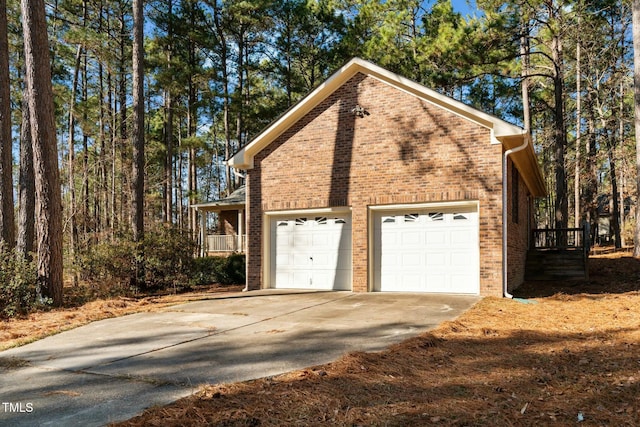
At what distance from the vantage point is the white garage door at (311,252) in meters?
12.1

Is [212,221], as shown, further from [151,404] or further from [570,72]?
[151,404]

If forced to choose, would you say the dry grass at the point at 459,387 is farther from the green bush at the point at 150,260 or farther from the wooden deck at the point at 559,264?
the green bush at the point at 150,260

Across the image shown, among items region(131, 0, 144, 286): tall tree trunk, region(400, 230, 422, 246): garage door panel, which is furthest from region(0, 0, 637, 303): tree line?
region(400, 230, 422, 246): garage door panel

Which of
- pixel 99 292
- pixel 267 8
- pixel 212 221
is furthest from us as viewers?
pixel 212 221

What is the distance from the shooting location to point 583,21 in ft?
61.9

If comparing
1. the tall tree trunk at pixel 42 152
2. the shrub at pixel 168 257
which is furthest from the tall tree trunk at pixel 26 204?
the shrub at pixel 168 257

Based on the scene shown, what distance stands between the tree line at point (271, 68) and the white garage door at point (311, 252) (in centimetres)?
415

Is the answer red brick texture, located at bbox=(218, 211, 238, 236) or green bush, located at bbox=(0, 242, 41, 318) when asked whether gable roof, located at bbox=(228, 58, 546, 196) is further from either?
red brick texture, located at bbox=(218, 211, 238, 236)

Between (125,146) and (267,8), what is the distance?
34.8 ft

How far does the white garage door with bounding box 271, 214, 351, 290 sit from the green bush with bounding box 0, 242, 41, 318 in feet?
18.9

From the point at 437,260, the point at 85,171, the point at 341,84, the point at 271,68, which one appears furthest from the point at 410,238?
the point at 271,68

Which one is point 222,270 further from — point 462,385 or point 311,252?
point 462,385

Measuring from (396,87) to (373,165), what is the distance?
205 centimetres

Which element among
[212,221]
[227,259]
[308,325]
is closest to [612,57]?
[227,259]
